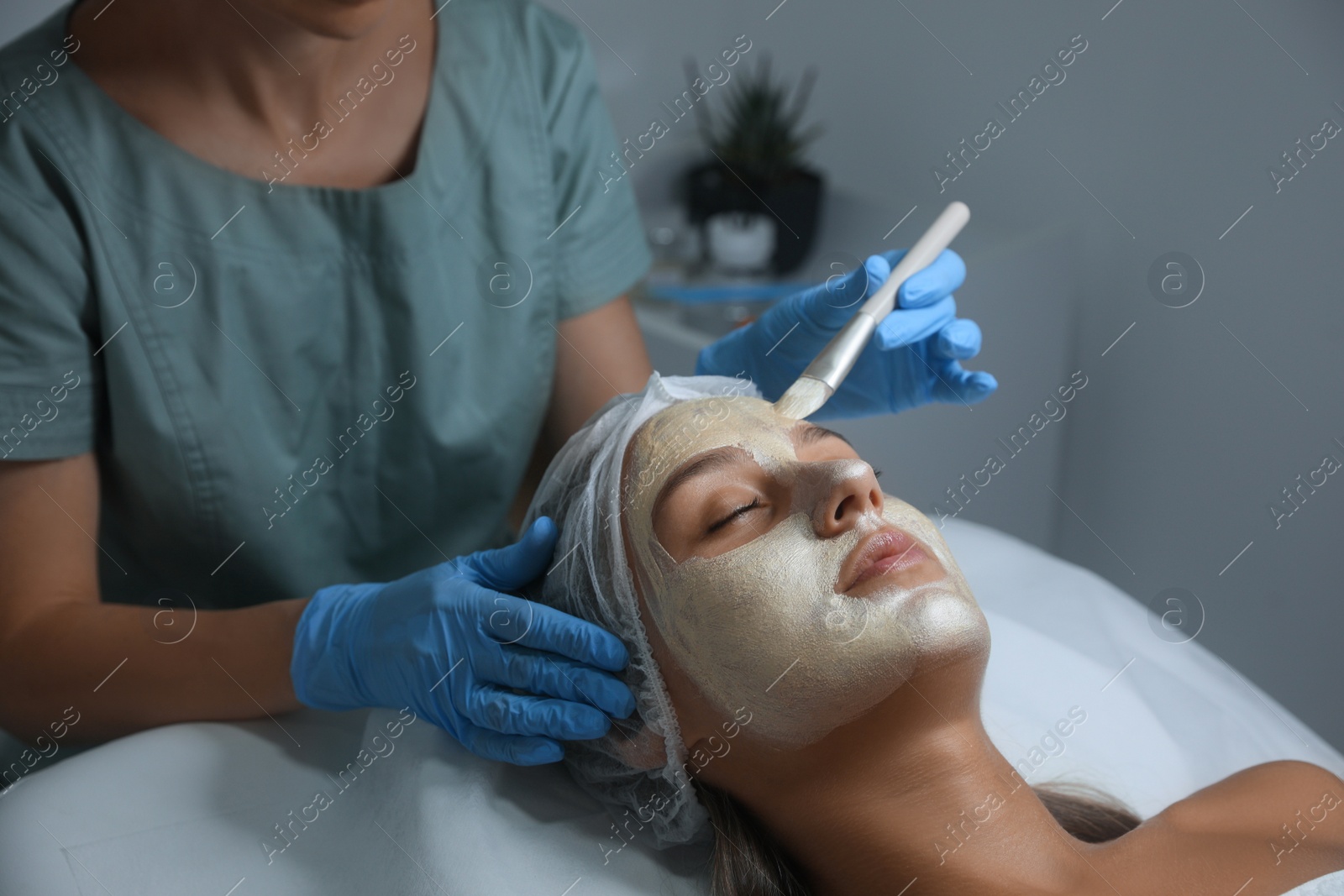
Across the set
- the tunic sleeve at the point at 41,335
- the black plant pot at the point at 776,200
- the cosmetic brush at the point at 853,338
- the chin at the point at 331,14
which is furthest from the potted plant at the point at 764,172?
the tunic sleeve at the point at 41,335

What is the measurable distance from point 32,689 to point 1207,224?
172cm

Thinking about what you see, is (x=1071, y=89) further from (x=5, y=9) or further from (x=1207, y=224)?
(x=5, y=9)

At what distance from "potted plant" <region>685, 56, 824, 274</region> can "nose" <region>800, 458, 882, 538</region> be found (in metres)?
1.33

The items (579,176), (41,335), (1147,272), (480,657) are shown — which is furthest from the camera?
(1147,272)

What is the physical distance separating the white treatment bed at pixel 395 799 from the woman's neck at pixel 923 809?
172mm

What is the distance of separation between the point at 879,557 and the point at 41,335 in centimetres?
88

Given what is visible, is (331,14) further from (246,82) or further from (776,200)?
(776,200)

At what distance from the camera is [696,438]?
1.06m

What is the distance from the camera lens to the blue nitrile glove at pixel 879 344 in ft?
4.09

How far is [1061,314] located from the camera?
77.2 inches

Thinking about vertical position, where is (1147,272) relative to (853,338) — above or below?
above

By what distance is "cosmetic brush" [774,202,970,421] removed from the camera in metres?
1.11

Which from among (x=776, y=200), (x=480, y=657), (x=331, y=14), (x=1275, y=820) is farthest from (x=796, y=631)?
(x=776, y=200)

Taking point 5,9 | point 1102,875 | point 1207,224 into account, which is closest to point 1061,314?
point 1207,224
